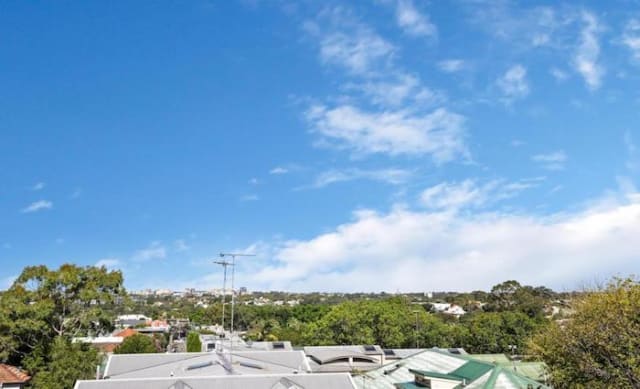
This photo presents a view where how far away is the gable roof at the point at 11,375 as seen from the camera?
32438 millimetres

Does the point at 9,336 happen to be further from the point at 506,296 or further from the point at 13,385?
the point at 506,296

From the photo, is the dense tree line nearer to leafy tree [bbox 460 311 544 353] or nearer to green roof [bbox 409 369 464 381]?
leafy tree [bbox 460 311 544 353]

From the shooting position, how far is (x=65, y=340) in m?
36.2

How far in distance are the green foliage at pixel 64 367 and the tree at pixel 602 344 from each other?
29.5m

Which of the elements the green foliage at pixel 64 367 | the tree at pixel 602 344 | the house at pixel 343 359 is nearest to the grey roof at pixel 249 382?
the tree at pixel 602 344

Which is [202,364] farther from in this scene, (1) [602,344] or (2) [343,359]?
(1) [602,344]

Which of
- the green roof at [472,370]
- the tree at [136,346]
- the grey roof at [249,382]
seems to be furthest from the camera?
the tree at [136,346]

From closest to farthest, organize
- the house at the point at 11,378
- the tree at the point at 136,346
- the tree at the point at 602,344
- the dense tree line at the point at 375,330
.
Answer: the tree at the point at 602,344 → the dense tree line at the point at 375,330 → the house at the point at 11,378 → the tree at the point at 136,346

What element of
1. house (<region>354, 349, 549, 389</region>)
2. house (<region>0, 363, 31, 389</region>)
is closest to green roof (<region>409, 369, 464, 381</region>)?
house (<region>354, 349, 549, 389</region>)

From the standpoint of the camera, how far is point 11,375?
33000 millimetres

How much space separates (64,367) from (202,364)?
39.2 feet

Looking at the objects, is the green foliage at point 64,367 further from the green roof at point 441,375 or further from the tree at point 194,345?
the green roof at point 441,375

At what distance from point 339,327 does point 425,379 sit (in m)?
30.4

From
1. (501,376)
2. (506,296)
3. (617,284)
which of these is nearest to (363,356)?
(501,376)
